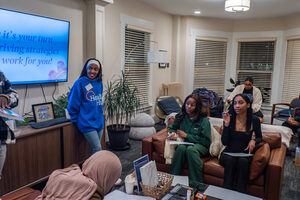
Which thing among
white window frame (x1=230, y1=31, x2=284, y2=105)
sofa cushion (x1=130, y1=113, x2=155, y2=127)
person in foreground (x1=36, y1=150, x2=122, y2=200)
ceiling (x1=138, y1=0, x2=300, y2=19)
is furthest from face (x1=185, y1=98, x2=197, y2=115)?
white window frame (x1=230, y1=31, x2=284, y2=105)

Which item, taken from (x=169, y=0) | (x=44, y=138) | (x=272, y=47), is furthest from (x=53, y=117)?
(x=272, y=47)

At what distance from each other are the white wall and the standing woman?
0.53 meters

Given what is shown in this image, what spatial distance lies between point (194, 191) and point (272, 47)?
5.65 meters

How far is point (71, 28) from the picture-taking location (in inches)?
138

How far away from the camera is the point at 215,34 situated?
21.2 ft

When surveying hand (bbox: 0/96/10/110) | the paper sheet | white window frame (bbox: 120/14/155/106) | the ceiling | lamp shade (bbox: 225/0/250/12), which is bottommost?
the paper sheet

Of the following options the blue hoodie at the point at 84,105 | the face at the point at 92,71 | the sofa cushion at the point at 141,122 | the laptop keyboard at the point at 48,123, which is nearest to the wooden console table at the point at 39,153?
the laptop keyboard at the point at 48,123

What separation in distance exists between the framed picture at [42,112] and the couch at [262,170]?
46.4 inches

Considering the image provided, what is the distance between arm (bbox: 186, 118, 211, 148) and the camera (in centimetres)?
274

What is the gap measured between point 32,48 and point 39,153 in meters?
1.19

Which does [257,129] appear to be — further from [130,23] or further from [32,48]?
[130,23]

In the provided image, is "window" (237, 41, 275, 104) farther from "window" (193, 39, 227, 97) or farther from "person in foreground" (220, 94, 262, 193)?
"person in foreground" (220, 94, 262, 193)

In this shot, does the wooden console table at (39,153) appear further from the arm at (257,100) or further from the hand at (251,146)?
the arm at (257,100)

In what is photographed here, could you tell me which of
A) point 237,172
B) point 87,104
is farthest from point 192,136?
point 87,104
